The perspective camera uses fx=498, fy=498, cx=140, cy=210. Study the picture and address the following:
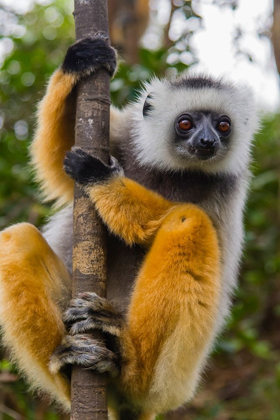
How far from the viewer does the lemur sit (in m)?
4.01

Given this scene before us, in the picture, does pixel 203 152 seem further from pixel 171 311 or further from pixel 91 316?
pixel 91 316

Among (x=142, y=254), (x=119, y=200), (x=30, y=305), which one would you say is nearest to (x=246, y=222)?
(x=142, y=254)

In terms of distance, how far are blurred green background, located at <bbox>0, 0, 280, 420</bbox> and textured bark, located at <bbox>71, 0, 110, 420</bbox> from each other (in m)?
2.00

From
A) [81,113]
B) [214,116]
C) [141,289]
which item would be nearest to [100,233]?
[141,289]

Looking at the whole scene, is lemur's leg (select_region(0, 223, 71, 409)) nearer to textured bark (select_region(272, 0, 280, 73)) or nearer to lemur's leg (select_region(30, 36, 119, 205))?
lemur's leg (select_region(30, 36, 119, 205))

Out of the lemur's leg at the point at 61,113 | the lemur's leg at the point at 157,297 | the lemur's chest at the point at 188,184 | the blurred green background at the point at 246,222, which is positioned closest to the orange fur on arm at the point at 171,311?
the lemur's leg at the point at 157,297

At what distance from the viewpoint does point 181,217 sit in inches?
168

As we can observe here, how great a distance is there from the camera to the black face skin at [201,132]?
476 cm

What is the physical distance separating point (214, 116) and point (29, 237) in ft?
7.19

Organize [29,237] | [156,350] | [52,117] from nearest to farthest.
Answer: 1. [156,350]
2. [29,237]
3. [52,117]

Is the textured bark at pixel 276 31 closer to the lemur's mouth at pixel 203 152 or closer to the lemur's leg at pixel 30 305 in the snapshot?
the lemur's mouth at pixel 203 152

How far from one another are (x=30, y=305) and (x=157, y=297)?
40.6 inches

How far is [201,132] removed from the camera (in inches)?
190

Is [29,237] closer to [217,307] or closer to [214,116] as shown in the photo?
[217,307]
